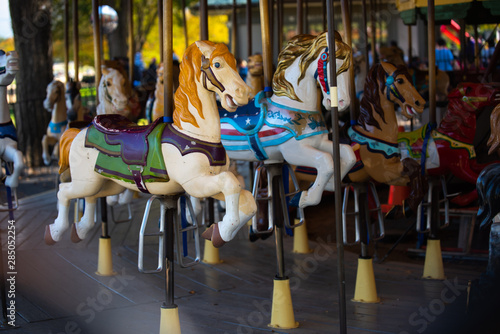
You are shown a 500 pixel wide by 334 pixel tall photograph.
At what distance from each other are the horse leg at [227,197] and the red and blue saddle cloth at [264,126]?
980 mm

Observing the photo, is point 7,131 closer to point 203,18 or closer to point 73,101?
point 203,18

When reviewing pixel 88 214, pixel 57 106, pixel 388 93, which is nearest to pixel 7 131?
pixel 88 214

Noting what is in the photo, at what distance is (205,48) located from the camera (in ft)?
11.3

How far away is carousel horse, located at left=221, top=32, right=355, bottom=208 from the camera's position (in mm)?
4133

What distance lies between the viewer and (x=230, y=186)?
10.9ft

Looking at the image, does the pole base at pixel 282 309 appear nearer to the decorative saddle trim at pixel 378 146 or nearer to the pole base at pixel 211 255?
the decorative saddle trim at pixel 378 146

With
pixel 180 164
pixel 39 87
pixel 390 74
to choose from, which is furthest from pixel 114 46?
pixel 180 164

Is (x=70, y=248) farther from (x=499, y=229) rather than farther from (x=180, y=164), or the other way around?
(x=499, y=229)

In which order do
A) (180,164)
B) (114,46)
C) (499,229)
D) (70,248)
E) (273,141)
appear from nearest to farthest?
1. (499,229)
2. (180,164)
3. (273,141)
4. (70,248)
5. (114,46)

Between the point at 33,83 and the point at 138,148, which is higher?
the point at 33,83

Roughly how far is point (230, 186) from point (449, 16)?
4531 millimetres

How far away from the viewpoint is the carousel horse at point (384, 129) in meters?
4.82

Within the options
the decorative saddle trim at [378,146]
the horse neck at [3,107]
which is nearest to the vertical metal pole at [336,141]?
the decorative saddle trim at [378,146]

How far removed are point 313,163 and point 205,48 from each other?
46.3 inches
